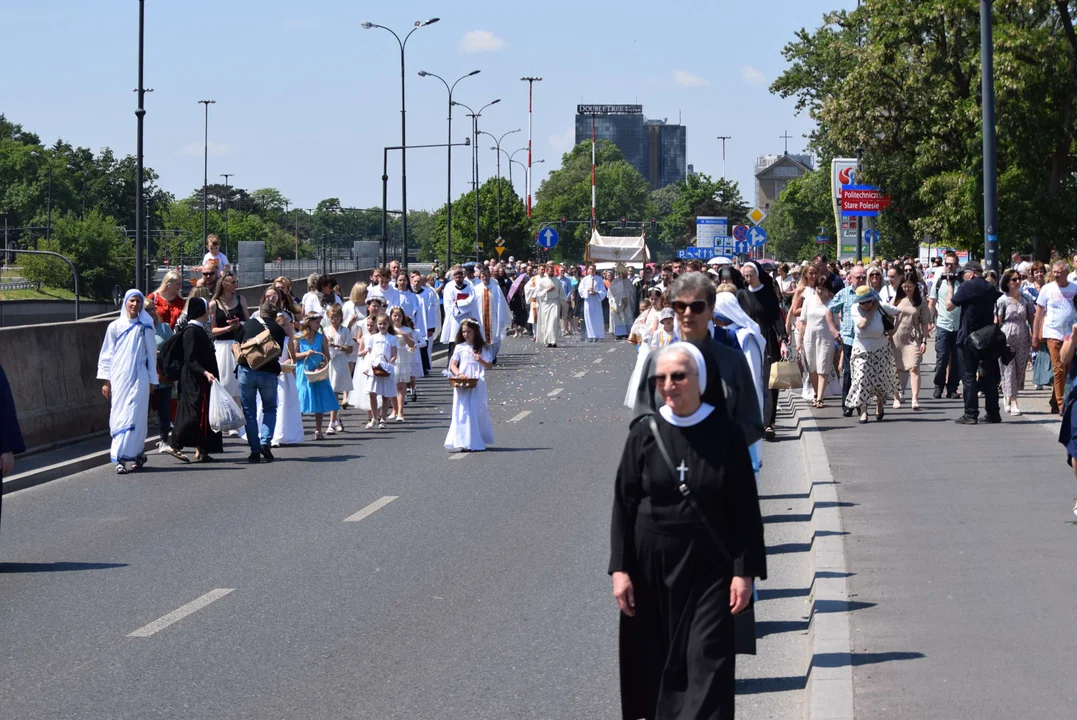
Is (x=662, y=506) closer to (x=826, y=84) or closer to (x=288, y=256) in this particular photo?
(x=826, y=84)

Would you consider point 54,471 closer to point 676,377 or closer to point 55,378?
point 55,378

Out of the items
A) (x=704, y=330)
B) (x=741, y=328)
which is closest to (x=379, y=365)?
(x=741, y=328)

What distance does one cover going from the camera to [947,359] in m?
21.8

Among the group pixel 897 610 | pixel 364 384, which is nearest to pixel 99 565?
pixel 897 610

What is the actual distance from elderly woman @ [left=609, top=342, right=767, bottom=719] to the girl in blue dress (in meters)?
13.4

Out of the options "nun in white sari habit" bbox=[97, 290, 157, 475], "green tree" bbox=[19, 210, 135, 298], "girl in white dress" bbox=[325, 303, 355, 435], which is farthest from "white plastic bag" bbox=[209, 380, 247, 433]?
"green tree" bbox=[19, 210, 135, 298]

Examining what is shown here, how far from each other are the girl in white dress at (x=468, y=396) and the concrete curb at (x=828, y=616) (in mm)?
4564

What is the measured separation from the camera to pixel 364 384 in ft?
67.6

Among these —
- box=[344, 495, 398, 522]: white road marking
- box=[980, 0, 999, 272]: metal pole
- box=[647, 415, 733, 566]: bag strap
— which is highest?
box=[980, 0, 999, 272]: metal pole

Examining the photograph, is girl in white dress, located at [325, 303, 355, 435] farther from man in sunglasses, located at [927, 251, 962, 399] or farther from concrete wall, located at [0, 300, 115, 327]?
concrete wall, located at [0, 300, 115, 327]

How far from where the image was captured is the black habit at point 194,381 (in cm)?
1578

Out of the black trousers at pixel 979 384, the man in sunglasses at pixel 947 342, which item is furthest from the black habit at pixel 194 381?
the man in sunglasses at pixel 947 342

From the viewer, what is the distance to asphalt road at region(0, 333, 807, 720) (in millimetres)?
7105

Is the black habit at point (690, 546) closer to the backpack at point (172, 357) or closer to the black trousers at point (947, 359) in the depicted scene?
the backpack at point (172, 357)
